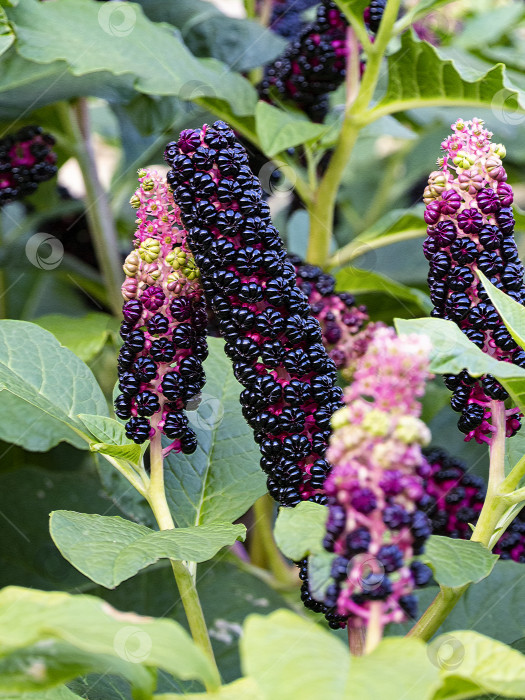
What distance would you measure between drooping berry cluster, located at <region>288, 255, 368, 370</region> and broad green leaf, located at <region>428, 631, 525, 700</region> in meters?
0.62

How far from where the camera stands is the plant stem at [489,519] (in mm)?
799

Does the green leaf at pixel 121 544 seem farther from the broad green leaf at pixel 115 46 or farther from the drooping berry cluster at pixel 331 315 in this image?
the broad green leaf at pixel 115 46

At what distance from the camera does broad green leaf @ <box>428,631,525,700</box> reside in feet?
1.86

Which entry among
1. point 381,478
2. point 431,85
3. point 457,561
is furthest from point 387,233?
point 381,478

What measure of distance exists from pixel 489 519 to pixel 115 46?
3.06 ft

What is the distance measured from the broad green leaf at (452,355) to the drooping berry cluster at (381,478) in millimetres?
77

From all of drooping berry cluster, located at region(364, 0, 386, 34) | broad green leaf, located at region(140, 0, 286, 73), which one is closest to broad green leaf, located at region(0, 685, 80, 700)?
drooping berry cluster, located at region(364, 0, 386, 34)

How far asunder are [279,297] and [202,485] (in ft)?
0.99

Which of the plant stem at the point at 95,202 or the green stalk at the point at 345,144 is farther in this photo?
the plant stem at the point at 95,202

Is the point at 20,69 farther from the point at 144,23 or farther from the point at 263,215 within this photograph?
the point at 263,215

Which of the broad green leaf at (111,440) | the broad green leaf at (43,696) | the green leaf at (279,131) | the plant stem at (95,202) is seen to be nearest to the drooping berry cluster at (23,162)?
the plant stem at (95,202)

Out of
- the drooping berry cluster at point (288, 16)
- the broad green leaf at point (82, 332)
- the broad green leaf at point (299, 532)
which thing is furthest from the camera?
the drooping berry cluster at point (288, 16)

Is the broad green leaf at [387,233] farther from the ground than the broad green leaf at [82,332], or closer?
closer

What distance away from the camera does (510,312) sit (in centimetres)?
74
